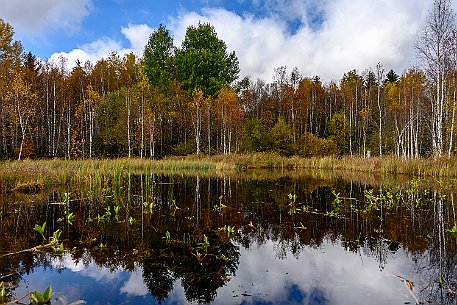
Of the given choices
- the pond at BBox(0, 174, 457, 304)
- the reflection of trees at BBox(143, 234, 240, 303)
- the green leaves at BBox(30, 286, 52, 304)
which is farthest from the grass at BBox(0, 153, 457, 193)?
the green leaves at BBox(30, 286, 52, 304)

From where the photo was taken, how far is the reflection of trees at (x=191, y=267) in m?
4.05

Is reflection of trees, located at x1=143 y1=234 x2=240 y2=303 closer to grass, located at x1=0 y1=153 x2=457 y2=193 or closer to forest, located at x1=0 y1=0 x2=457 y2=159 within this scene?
grass, located at x1=0 y1=153 x2=457 y2=193

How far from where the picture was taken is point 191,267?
4750 mm

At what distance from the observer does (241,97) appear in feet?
158

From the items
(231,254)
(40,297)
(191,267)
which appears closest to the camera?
(40,297)

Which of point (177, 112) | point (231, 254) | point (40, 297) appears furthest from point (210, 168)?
point (40, 297)

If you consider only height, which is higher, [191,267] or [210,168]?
[210,168]

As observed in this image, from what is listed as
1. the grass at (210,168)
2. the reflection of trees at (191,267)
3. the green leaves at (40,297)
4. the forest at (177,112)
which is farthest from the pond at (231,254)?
the forest at (177,112)

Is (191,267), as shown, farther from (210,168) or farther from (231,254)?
(210,168)

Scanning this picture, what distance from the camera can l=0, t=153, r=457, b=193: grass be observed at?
13482 millimetres

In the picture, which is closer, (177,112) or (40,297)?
(40,297)

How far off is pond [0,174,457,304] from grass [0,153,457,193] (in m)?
4.23

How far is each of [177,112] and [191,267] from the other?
113 feet

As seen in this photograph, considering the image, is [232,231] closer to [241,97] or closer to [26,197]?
[26,197]
